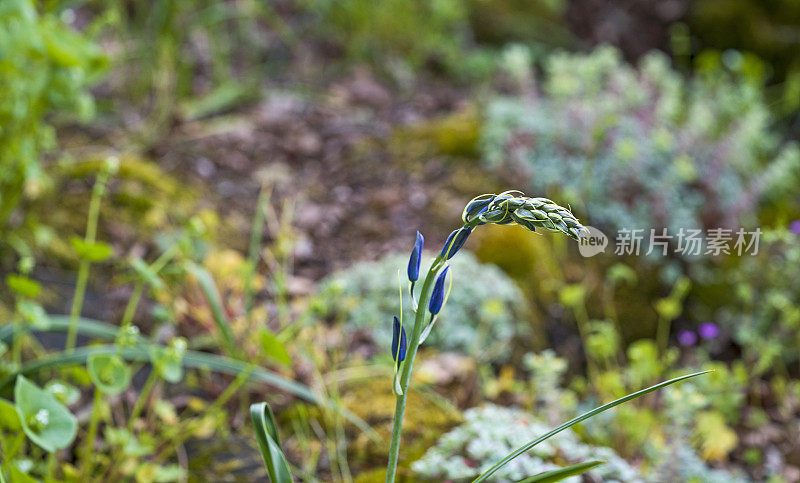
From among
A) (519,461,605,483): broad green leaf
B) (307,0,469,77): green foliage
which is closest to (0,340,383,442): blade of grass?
(519,461,605,483): broad green leaf

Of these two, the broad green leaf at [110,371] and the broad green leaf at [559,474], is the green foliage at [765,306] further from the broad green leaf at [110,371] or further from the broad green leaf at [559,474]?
the broad green leaf at [110,371]

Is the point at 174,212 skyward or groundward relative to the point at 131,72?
groundward

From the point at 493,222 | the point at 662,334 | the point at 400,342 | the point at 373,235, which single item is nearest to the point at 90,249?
the point at 400,342

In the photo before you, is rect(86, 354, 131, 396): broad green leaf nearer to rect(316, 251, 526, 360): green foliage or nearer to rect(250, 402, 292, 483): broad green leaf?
rect(250, 402, 292, 483): broad green leaf

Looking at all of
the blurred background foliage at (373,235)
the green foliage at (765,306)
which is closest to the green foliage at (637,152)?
the blurred background foliage at (373,235)

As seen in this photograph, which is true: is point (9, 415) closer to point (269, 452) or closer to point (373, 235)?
point (269, 452)

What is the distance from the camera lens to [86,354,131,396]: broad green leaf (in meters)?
1.41

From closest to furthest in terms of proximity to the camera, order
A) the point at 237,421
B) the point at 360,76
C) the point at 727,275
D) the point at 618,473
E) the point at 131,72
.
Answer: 1. the point at 618,473
2. the point at 237,421
3. the point at 727,275
4. the point at 131,72
5. the point at 360,76

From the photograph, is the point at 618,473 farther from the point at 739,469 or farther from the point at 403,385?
the point at 739,469

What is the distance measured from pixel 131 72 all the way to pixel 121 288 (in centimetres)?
164

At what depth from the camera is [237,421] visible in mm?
1960

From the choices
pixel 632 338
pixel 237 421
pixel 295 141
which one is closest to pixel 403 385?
pixel 237 421

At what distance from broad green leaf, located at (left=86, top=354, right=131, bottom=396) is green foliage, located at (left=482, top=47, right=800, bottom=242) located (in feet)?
6.60

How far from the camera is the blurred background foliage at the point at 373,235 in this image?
1.89m
